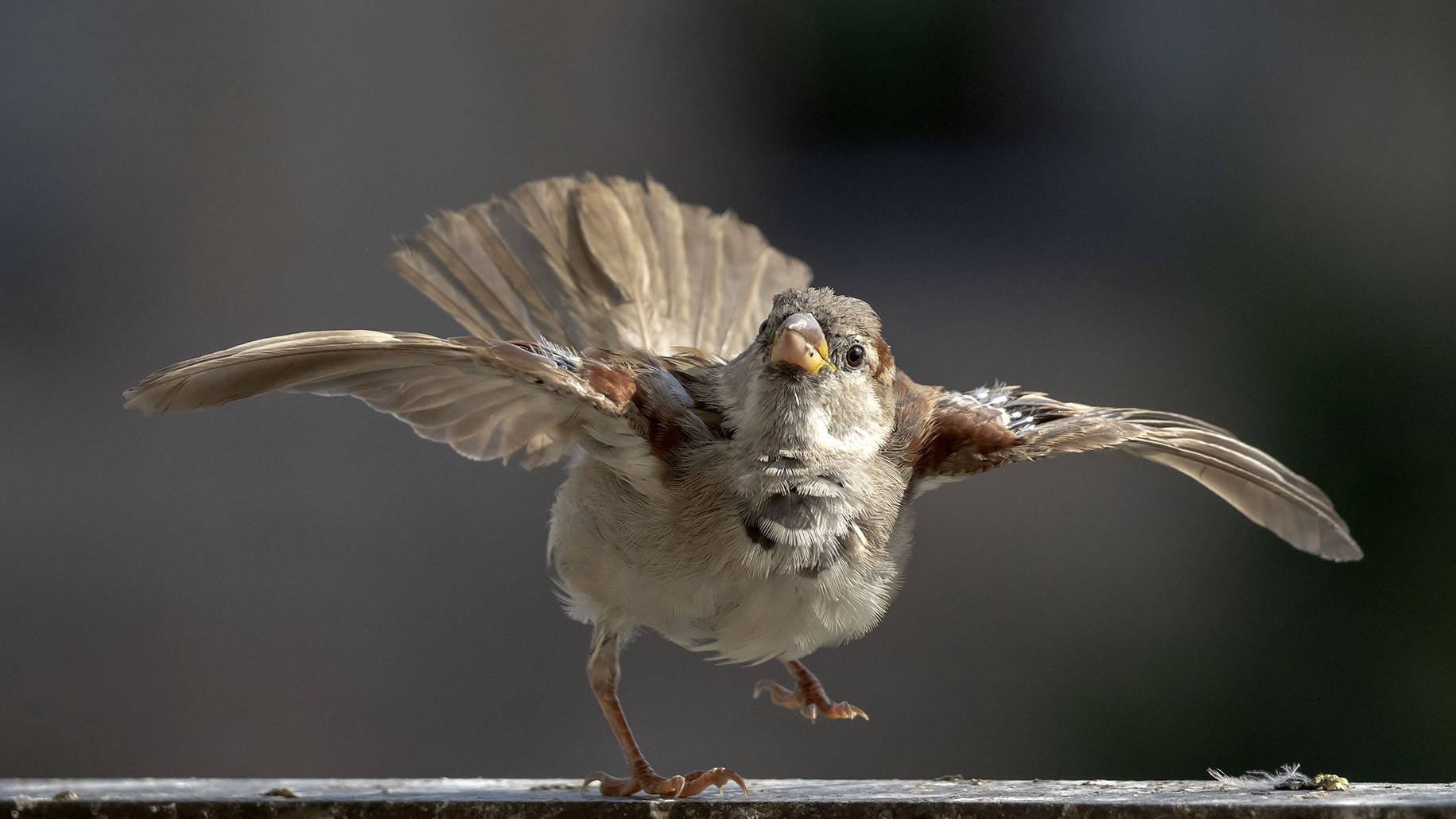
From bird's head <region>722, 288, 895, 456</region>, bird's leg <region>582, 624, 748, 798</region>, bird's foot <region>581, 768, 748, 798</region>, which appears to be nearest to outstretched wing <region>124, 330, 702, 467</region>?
bird's head <region>722, 288, 895, 456</region>

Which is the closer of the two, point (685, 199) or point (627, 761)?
point (627, 761)

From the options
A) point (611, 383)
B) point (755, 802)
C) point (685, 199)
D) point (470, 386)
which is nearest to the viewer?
point (755, 802)

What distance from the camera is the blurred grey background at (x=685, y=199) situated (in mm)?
5234

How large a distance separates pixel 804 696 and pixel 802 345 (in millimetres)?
777

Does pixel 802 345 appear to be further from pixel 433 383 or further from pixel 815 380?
pixel 433 383

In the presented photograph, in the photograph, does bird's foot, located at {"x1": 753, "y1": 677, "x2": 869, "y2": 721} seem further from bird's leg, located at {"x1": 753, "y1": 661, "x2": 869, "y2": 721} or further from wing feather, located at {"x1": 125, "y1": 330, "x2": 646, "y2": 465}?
wing feather, located at {"x1": 125, "y1": 330, "x2": 646, "y2": 465}

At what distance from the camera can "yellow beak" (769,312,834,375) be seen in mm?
2275

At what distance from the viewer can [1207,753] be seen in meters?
4.91

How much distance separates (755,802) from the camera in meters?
2.04

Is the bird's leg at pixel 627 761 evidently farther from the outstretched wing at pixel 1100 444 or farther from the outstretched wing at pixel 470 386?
the outstretched wing at pixel 1100 444

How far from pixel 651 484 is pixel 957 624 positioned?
338cm

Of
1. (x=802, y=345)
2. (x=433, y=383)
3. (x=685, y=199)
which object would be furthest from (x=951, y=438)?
(x=685, y=199)

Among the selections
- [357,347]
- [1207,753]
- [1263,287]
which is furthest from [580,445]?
[1263,287]

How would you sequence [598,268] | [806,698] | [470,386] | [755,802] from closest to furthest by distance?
[755,802], [470,386], [806,698], [598,268]
